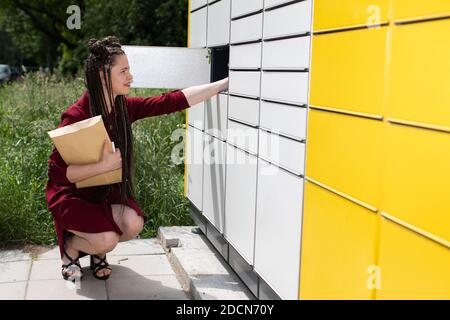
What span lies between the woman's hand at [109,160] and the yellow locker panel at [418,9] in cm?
211

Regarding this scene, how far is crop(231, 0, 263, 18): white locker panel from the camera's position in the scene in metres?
3.51

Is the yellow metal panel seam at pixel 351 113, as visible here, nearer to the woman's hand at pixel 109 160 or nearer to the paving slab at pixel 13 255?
the woman's hand at pixel 109 160

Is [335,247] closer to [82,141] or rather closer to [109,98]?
[82,141]

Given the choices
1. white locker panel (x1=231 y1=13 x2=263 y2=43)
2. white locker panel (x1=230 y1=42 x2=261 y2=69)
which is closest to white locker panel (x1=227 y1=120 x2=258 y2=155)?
white locker panel (x1=230 y1=42 x2=261 y2=69)

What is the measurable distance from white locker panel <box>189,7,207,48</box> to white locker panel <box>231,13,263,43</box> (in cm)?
83

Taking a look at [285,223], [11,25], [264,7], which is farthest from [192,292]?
[11,25]

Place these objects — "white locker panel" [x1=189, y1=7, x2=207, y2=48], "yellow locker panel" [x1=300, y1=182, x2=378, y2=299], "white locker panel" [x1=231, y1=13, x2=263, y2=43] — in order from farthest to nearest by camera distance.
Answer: "white locker panel" [x1=189, y1=7, x2=207, y2=48] < "white locker panel" [x1=231, y1=13, x2=263, y2=43] < "yellow locker panel" [x1=300, y1=182, x2=378, y2=299]

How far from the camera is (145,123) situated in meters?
6.85

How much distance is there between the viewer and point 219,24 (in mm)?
4344

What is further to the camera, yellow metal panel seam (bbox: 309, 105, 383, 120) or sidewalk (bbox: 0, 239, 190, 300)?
sidewalk (bbox: 0, 239, 190, 300)

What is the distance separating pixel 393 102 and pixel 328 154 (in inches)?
21.8

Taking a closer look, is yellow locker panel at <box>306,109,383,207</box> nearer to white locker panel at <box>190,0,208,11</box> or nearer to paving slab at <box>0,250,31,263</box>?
white locker panel at <box>190,0,208,11</box>

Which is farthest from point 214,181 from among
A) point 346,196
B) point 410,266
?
point 410,266

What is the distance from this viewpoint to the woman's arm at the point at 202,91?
412 cm
